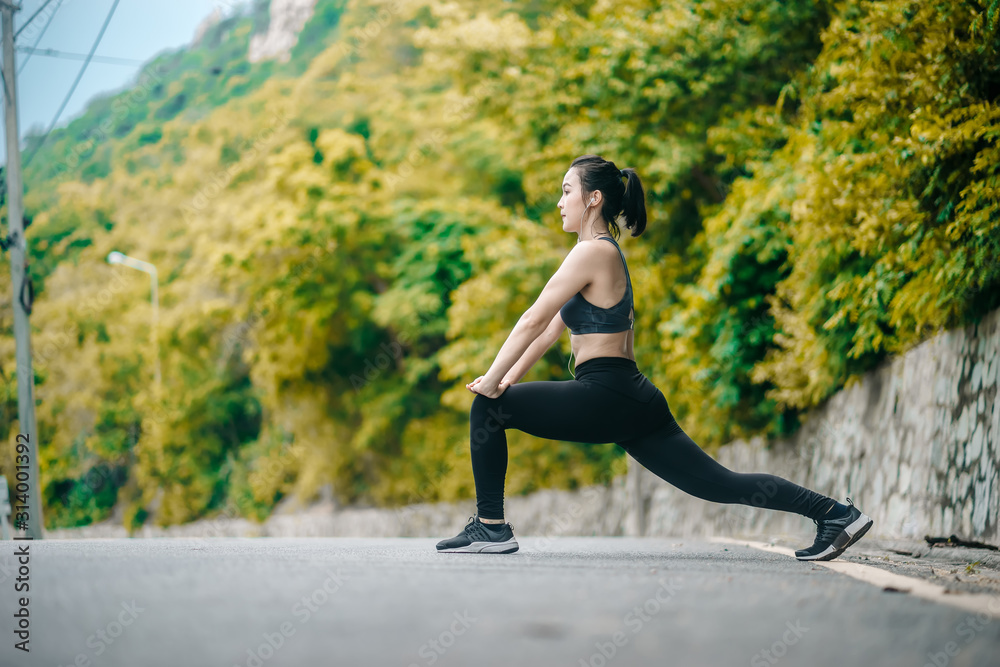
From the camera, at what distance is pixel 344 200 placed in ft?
89.2

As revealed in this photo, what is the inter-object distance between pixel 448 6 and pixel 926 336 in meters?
17.7

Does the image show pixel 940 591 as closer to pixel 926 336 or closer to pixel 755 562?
pixel 755 562

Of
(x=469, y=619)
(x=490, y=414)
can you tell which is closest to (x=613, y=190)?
(x=490, y=414)

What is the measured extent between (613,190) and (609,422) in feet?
4.19

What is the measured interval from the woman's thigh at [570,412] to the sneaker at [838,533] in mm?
944

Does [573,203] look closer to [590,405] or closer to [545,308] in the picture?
[545,308]

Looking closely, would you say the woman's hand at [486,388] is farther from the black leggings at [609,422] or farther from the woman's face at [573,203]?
the woman's face at [573,203]

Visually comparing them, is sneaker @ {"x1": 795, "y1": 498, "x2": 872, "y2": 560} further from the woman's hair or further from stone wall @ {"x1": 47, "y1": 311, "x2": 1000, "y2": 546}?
stone wall @ {"x1": 47, "y1": 311, "x2": 1000, "y2": 546}

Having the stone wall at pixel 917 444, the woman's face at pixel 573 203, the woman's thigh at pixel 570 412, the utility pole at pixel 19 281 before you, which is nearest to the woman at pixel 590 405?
the woman's thigh at pixel 570 412

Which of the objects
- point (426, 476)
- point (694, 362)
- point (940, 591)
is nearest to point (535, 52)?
point (694, 362)

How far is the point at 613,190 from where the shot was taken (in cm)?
532

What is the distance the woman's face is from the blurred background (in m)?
2.52

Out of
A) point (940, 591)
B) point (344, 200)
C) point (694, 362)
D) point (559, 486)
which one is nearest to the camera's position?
point (940, 591)

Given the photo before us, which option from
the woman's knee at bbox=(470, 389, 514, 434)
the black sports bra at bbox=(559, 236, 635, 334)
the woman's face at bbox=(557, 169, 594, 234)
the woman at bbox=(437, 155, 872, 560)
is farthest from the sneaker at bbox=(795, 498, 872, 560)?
the woman's face at bbox=(557, 169, 594, 234)
